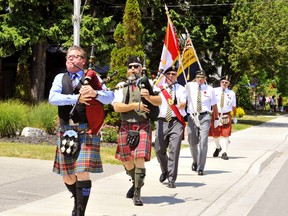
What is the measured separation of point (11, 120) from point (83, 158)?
37.2 ft

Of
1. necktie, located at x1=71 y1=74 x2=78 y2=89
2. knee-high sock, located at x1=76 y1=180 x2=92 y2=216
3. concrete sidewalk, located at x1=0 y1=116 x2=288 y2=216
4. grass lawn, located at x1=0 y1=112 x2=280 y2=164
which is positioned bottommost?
concrete sidewalk, located at x1=0 y1=116 x2=288 y2=216

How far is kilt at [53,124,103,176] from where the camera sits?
630 centimetres

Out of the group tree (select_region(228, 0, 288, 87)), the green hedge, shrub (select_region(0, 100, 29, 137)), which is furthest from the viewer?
tree (select_region(228, 0, 288, 87))

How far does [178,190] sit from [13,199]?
2.65 metres

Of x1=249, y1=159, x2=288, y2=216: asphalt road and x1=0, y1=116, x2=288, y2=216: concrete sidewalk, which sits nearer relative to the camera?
x1=0, y1=116, x2=288, y2=216: concrete sidewalk

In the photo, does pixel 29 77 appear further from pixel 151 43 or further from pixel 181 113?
pixel 181 113

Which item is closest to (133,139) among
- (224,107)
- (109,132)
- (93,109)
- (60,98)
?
(93,109)

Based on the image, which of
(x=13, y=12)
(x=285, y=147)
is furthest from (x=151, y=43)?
(x=285, y=147)

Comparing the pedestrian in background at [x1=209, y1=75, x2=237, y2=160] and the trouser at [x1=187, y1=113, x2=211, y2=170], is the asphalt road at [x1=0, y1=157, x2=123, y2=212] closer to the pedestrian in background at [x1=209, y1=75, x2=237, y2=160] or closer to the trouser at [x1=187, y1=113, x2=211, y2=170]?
the trouser at [x1=187, y1=113, x2=211, y2=170]

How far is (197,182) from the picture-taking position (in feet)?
34.2

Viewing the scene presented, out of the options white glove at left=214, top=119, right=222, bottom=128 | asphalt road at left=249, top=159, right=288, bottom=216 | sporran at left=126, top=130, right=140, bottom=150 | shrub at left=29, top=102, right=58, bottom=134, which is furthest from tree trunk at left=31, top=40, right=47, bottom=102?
sporran at left=126, top=130, right=140, bottom=150

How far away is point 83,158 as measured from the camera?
6305mm

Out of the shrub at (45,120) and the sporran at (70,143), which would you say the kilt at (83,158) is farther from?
the shrub at (45,120)

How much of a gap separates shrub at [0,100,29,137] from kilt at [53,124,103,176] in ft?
35.7
